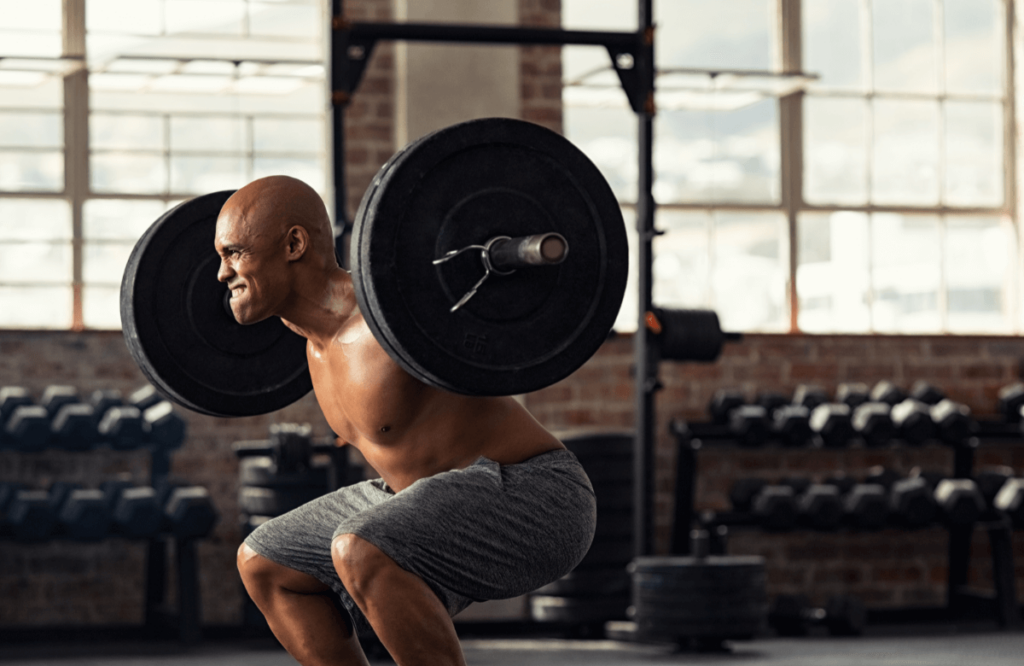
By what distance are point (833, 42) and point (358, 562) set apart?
4.73 meters

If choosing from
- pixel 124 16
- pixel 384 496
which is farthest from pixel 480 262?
pixel 124 16

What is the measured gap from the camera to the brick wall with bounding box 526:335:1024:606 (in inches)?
206

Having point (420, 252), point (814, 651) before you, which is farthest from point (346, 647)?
point (814, 651)

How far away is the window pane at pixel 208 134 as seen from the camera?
5.22m

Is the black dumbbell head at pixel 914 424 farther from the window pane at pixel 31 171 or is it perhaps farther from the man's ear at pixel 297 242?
the man's ear at pixel 297 242

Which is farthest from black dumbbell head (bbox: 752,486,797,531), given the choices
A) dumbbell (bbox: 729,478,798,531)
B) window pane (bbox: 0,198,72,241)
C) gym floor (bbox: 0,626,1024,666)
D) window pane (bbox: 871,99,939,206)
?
window pane (bbox: 0,198,72,241)

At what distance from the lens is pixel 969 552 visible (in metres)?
5.39

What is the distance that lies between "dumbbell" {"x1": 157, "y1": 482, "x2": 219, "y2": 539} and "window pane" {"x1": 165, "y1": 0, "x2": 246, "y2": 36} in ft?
6.31

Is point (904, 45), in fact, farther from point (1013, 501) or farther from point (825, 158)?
point (1013, 501)

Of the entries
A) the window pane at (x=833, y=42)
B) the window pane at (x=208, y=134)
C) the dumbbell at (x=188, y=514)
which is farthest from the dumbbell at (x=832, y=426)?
the window pane at (x=208, y=134)

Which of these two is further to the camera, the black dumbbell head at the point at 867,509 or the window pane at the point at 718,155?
the window pane at the point at 718,155

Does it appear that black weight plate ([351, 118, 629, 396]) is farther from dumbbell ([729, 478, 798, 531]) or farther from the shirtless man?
dumbbell ([729, 478, 798, 531])

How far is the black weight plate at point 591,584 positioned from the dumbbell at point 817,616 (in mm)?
684

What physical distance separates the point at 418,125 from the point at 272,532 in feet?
10.7
